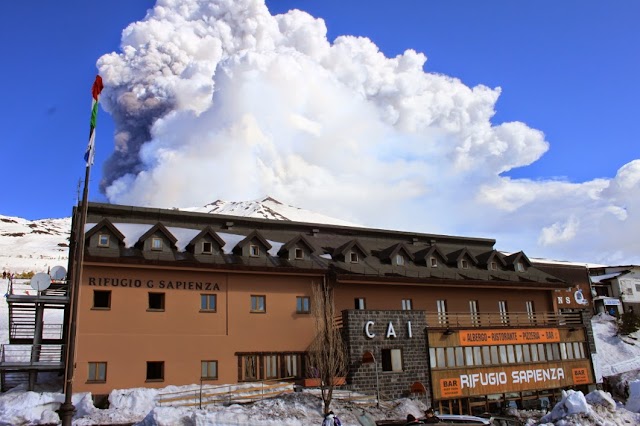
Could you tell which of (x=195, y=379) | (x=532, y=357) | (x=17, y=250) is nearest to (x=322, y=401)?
(x=195, y=379)

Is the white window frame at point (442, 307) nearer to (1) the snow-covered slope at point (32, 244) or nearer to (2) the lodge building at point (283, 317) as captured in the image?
(2) the lodge building at point (283, 317)

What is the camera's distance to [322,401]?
1129 inches

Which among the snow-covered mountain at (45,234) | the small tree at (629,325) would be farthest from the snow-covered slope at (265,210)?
the small tree at (629,325)

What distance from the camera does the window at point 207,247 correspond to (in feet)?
115

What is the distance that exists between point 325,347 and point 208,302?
7.14 m

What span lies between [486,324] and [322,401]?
16002 mm

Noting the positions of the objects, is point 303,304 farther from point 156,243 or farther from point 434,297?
point 434,297

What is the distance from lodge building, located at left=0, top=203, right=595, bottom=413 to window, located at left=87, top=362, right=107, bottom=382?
0.06 metres

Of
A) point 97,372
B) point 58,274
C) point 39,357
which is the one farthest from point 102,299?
point 39,357

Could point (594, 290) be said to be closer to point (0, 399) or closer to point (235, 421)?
point (235, 421)

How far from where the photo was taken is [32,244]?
10062 centimetres

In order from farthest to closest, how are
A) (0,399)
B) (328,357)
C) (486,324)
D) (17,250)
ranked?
(17,250) → (486,324) → (328,357) → (0,399)

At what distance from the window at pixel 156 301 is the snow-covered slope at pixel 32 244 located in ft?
119

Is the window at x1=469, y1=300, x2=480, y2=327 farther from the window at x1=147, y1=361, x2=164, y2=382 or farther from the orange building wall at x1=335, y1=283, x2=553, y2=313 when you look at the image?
the window at x1=147, y1=361, x2=164, y2=382
